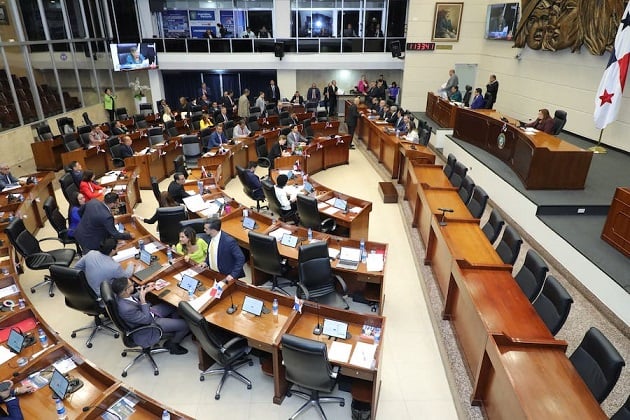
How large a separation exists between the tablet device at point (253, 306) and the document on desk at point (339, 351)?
913 mm

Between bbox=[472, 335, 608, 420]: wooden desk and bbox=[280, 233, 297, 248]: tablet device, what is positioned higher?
bbox=[472, 335, 608, 420]: wooden desk

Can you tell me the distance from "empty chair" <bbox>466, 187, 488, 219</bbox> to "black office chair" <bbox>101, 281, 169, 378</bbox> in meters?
5.12

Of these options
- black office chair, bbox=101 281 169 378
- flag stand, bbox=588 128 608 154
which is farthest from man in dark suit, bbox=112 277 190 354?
flag stand, bbox=588 128 608 154

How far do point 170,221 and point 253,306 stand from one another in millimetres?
2619

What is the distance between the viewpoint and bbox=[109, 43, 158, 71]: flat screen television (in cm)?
1572

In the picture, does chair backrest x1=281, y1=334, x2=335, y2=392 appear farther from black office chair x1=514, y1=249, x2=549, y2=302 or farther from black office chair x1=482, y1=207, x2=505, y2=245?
black office chair x1=482, y1=207, x2=505, y2=245

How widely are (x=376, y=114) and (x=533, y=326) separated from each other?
36.4 feet

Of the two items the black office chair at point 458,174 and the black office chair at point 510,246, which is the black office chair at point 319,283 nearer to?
the black office chair at point 510,246

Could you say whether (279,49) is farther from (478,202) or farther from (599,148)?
(478,202)

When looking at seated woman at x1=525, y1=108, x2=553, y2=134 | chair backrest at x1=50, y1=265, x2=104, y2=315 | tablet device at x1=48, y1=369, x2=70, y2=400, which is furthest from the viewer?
seated woman at x1=525, y1=108, x2=553, y2=134

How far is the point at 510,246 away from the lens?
18.1ft

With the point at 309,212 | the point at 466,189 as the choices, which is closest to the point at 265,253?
the point at 309,212

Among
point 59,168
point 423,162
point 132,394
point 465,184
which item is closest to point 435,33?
point 423,162

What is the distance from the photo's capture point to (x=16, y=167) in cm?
1148
